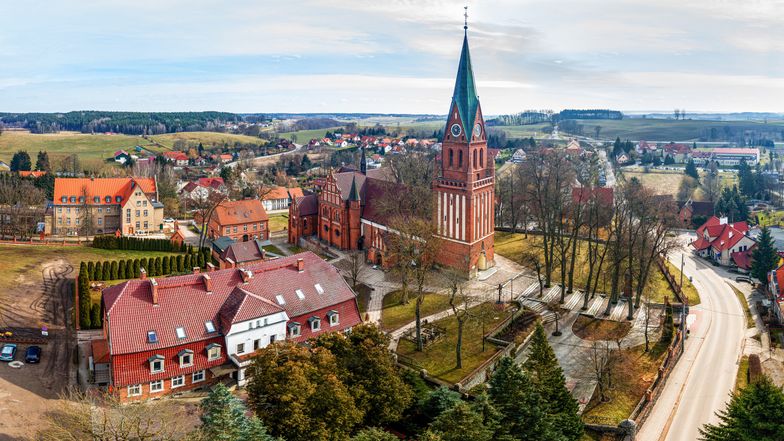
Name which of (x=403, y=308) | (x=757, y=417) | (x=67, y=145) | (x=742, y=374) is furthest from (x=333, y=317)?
(x=67, y=145)

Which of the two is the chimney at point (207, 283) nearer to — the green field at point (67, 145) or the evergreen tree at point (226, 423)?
the evergreen tree at point (226, 423)

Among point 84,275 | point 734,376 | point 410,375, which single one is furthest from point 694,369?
point 84,275

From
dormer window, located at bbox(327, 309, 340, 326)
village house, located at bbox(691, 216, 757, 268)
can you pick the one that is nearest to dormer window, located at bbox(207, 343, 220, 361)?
dormer window, located at bbox(327, 309, 340, 326)

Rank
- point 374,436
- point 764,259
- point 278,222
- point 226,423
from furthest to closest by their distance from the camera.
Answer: point 278,222
point 764,259
point 374,436
point 226,423

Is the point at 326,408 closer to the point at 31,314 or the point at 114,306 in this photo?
the point at 114,306

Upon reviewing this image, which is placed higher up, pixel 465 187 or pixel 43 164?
pixel 43 164

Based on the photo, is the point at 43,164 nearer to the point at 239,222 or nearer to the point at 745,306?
the point at 239,222
